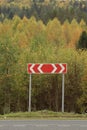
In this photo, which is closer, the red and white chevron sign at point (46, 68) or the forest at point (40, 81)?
the red and white chevron sign at point (46, 68)

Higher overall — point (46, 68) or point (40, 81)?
point (46, 68)

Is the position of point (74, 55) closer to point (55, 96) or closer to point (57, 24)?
point (55, 96)

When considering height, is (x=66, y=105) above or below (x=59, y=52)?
below

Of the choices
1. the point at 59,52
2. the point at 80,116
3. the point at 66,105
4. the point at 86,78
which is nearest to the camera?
the point at 80,116

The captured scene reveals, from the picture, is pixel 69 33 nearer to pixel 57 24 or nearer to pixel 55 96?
pixel 57 24

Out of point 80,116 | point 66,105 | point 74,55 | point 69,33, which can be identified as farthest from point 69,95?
point 69,33

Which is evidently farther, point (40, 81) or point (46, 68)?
point (40, 81)

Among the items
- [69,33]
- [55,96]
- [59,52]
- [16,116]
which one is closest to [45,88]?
[55,96]

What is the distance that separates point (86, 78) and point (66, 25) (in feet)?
216

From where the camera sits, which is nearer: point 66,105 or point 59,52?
point 66,105

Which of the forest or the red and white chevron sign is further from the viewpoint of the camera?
the forest

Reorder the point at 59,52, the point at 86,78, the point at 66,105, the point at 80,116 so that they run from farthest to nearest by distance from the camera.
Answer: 1. the point at 59,52
2. the point at 86,78
3. the point at 66,105
4. the point at 80,116

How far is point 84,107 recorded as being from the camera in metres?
46.1

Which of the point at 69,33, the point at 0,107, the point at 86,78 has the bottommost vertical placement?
the point at 0,107
